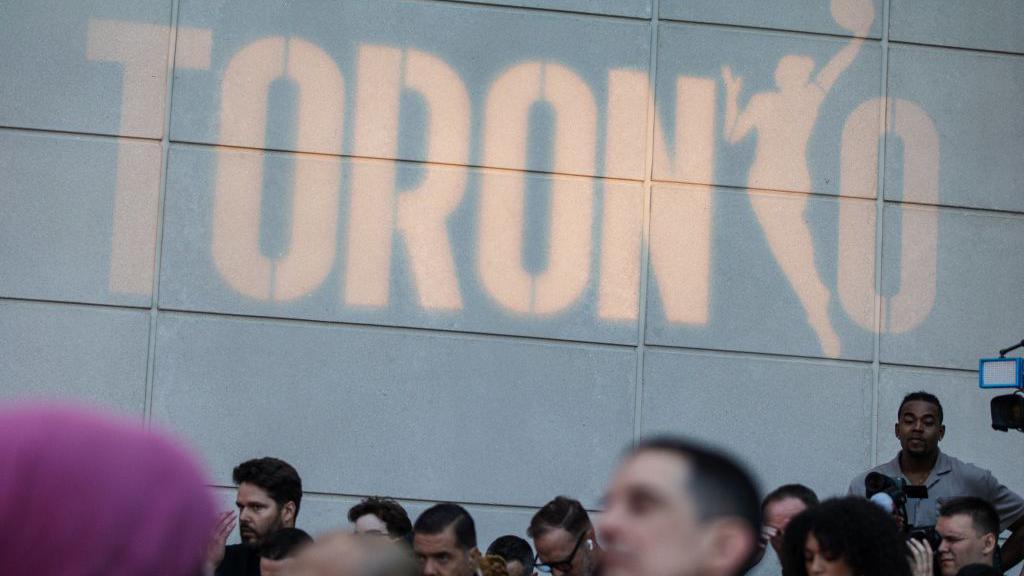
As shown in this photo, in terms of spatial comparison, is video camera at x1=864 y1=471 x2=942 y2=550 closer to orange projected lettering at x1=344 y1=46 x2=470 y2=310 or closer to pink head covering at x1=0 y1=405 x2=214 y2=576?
orange projected lettering at x1=344 y1=46 x2=470 y2=310

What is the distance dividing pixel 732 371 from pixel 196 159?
11.4 ft

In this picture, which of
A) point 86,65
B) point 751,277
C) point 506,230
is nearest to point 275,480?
point 506,230

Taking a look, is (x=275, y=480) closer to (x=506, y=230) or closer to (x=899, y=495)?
(x=506, y=230)

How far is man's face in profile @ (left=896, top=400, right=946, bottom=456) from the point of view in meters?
7.37

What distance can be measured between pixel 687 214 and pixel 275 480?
3086mm

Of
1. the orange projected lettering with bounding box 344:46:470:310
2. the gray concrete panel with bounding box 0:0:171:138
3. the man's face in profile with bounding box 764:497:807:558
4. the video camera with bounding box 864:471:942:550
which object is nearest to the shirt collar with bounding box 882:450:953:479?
the video camera with bounding box 864:471:942:550

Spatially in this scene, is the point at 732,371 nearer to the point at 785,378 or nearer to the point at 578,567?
the point at 785,378

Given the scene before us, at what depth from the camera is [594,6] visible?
338 inches

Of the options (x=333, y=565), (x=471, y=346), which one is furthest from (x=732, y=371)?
(x=333, y=565)

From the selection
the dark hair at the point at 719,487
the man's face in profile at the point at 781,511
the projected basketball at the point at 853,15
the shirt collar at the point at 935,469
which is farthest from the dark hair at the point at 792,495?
the projected basketball at the point at 853,15

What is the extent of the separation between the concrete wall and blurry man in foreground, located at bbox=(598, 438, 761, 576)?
18.8 ft

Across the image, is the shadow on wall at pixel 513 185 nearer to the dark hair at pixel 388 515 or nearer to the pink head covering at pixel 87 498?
the dark hair at pixel 388 515

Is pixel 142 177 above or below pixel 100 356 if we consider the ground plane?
above

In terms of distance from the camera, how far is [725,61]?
863 cm
